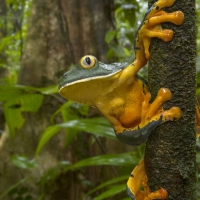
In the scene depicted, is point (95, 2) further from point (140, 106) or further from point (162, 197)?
point (162, 197)

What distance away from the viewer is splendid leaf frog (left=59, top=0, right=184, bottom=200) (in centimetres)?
71

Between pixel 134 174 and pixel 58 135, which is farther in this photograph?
pixel 58 135

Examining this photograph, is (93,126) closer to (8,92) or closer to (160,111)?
(8,92)

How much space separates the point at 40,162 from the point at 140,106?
2.04 meters

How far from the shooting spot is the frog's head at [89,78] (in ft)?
2.55

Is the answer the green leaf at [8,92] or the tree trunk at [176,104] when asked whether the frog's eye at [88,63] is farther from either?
the green leaf at [8,92]

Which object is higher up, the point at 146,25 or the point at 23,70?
the point at 146,25

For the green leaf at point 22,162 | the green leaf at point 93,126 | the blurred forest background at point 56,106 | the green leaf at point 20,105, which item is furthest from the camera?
the blurred forest background at point 56,106

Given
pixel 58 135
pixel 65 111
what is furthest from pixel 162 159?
pixel 58 135

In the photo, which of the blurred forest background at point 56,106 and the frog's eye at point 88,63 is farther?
the blurred forest background at point 56,106

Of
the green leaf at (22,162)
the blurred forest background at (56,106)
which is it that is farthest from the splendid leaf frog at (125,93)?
the blurred forest background at (56,106)

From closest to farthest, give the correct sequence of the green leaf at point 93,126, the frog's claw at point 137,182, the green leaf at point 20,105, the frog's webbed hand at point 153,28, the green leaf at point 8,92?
the frog's webbed hand at point 153,28
the frog's claw at point 137,182
the green leaf at point 93,126
the green leaf at point 8,92
the green leaf at point 20,105

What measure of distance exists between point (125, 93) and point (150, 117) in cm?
12

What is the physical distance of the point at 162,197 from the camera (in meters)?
0.68
